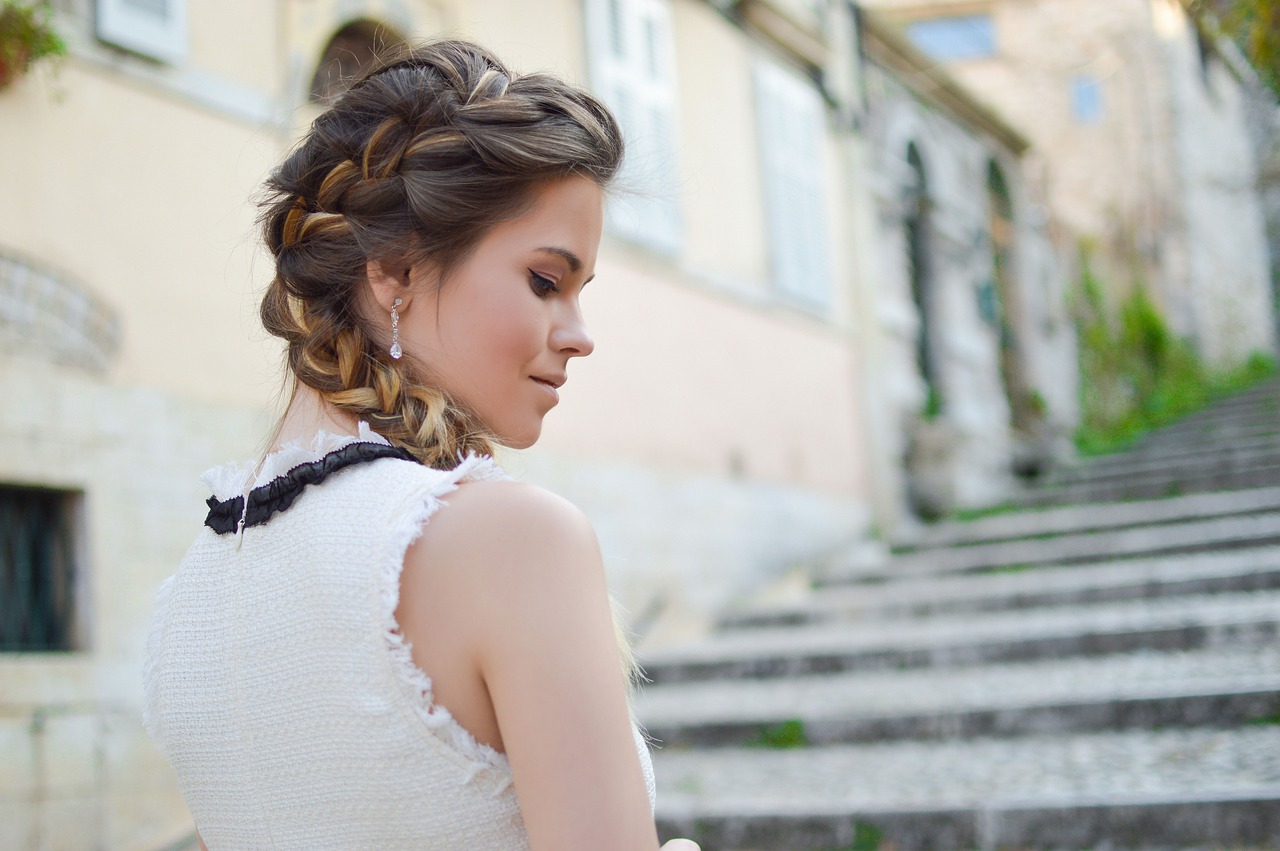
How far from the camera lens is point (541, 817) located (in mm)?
946

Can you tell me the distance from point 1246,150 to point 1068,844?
23314 mm

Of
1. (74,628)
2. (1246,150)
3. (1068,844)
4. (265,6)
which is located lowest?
(1068,844)

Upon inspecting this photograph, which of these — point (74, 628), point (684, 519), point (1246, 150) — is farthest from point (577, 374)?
point (1246, 150)

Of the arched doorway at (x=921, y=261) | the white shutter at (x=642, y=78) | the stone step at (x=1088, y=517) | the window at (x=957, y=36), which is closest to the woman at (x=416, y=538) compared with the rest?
the white shutter at (x=642, y=78)

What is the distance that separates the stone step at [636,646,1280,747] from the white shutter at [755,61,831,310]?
14.0ft

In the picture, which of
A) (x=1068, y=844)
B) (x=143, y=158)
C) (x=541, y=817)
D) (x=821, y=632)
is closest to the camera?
(x=541, y=817)

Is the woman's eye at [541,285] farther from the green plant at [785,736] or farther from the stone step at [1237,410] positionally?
the stone step at [1237,410]

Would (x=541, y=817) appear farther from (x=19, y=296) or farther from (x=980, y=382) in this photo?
(x=980, y=382)

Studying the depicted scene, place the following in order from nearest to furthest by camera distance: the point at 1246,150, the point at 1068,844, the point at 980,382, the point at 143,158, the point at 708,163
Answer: the point at 1068,844, the point at 143,158, the point at 708,163, the point at 980,382, the point at 1246,150

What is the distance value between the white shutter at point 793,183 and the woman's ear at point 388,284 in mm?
8585

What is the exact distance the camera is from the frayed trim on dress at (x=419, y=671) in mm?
995

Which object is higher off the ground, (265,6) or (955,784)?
(265,6)

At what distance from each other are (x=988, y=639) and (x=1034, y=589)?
104 cm

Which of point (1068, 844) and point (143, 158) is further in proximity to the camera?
point (143, 158)
